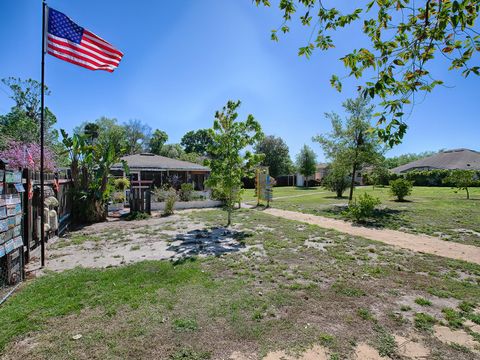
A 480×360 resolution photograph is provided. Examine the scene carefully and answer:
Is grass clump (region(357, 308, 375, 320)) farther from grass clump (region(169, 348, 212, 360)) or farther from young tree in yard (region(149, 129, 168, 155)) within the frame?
young tree in yard (region(149, 129, 168, 155))

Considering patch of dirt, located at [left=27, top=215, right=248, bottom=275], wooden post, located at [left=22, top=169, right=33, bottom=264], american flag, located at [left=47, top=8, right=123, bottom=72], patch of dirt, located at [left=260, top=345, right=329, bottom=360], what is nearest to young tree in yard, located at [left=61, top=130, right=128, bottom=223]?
patch of dirt, located at [left=27, top=215, right=248, bottom=275]

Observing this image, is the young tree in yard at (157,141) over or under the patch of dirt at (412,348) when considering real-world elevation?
over

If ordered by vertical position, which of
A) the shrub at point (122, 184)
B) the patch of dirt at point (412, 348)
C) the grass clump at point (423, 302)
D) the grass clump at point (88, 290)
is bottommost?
the patch of dirt at point (412, 348)

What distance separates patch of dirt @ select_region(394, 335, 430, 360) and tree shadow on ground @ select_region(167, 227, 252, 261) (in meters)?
4.16

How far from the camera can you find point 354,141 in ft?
52.0

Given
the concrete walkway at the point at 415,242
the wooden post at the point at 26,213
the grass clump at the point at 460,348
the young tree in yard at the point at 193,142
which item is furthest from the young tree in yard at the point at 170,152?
the grass clump at the point at 460,348

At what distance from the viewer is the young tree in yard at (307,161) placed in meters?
42.4

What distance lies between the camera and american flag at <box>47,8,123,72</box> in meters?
5.17

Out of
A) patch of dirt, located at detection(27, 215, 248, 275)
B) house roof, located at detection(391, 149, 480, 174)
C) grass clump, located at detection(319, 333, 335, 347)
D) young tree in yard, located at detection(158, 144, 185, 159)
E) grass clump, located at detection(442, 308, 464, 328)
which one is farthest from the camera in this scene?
young tree in yard, located at detection(158, 144, 185, 159)

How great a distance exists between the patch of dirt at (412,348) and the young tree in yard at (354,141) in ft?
43.5

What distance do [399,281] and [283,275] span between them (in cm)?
212

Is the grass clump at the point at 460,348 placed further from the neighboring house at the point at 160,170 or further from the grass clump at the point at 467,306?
the neighboring house at the point at 160,170

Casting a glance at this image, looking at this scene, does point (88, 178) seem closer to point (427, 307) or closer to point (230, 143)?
point (230, 143)

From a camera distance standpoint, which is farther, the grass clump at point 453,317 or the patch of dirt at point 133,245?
the patch of dirt at point 133,245
